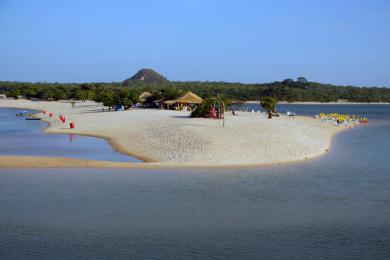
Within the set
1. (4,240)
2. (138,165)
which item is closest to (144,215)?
(4,240)

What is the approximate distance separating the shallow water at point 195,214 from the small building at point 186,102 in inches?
1524

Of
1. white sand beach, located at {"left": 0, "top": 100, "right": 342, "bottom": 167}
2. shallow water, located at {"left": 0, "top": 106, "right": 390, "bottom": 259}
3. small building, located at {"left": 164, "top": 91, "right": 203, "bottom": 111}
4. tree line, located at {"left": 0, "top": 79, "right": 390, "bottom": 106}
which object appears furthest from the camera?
tree line, located at {"left": 0, "top": 79, "right": 390, "bottom": 106}

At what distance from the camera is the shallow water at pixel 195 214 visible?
10.8 m

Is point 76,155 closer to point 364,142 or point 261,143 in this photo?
point 261,143

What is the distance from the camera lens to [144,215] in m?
13.5

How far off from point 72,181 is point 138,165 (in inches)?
145

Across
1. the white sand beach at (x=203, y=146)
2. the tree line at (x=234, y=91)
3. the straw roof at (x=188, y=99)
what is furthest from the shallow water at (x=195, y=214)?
the tree line at (x=234, y=91)

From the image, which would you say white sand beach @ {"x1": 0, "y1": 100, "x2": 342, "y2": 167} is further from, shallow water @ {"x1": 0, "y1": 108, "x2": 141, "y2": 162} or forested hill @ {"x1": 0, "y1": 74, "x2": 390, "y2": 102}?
forested hill @ {"x1": 0, "y1": 74, "x2": 390, "y2": 102}

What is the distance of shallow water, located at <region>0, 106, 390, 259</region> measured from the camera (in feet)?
35.4

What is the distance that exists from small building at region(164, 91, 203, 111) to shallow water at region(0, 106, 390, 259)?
38.7 m

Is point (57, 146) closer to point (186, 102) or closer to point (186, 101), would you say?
point (186, 101)

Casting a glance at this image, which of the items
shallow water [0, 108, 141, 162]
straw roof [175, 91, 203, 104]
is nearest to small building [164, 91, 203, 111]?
straw roof [175, 91, 203, 104]

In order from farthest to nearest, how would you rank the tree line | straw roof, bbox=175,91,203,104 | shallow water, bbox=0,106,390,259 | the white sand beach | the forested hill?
1. the forested hill
2. the tree line
3. straw roof, bbox=175,91,203,104
4. the white sand beach
5. shallow water, bbox=0,106,390,259

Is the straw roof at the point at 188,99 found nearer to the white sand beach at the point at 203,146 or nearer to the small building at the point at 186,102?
the small building at the point at 186,102
